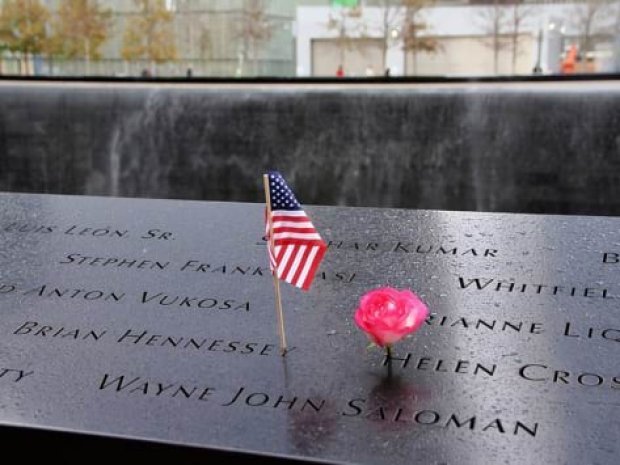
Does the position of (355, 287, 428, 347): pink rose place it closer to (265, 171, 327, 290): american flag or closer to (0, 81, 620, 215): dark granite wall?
(265, 171, 327, 290): american flag

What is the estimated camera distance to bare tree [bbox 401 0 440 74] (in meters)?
10.7

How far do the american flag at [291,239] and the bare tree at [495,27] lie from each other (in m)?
8.37

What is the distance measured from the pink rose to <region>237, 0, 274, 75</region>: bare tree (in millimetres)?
9150

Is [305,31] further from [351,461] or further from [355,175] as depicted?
[351,461]

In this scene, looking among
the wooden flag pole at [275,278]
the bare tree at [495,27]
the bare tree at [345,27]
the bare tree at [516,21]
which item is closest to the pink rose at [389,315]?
the wooden flag pole at [275,278]

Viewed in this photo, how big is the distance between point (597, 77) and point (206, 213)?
232 inches

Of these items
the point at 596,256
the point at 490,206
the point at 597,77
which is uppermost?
the point at 597,77

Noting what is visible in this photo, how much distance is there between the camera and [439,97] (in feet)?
27.2

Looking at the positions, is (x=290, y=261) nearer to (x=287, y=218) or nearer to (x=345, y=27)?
(x=287, y=218)

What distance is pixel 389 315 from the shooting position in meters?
2.26

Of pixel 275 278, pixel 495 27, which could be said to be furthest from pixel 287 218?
pixel 495 27

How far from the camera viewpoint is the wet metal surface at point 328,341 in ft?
6.91

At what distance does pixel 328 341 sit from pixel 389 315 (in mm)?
434

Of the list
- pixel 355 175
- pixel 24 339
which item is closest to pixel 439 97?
pixel 355 175
